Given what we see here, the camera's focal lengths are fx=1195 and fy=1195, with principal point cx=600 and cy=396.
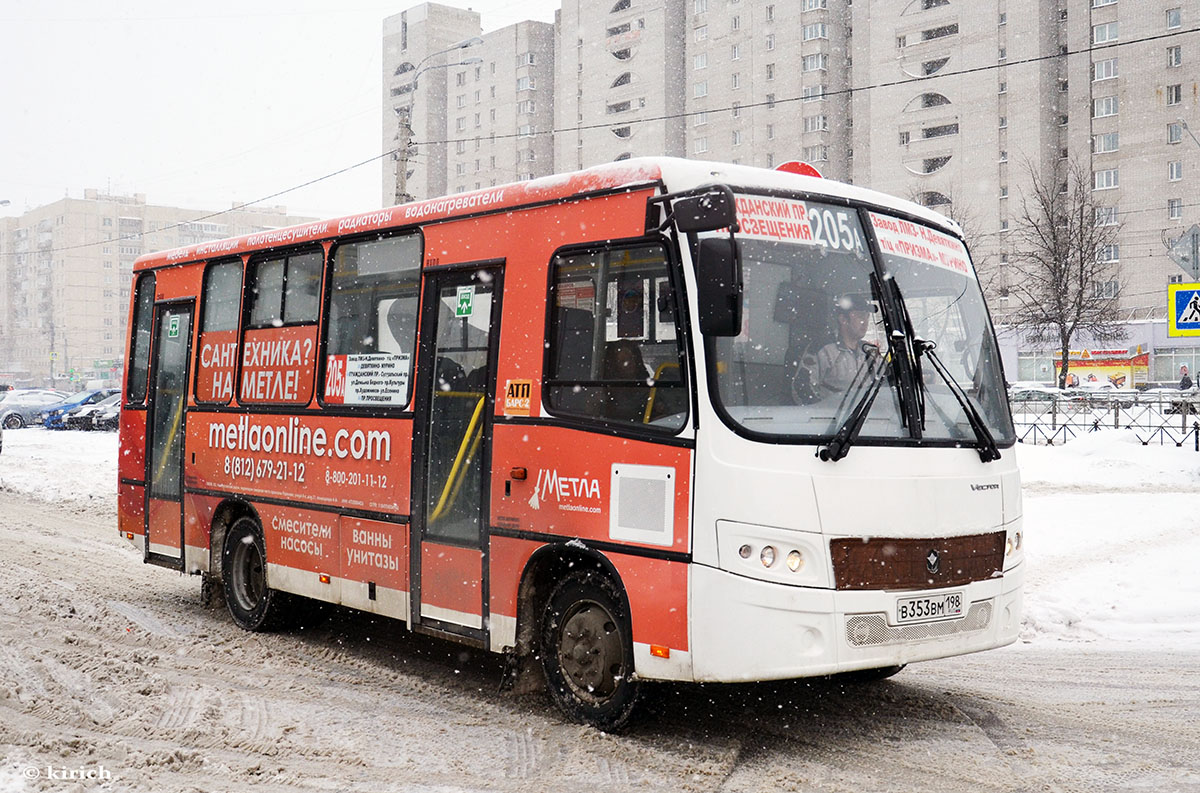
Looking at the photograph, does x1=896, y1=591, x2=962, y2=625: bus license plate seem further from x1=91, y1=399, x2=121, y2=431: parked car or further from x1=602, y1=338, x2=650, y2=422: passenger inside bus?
x1=91, y1=399, x2=121, y2=431: parked car

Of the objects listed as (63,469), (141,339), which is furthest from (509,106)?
(141,339)

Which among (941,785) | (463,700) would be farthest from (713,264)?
(463,700)

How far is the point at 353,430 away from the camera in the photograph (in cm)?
820

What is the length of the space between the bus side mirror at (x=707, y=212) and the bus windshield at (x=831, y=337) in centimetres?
30

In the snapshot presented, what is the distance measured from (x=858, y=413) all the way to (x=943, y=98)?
71.7 m

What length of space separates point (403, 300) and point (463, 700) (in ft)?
8.61

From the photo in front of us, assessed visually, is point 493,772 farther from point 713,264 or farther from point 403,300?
point 403,300

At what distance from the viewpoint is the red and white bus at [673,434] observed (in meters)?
5.62

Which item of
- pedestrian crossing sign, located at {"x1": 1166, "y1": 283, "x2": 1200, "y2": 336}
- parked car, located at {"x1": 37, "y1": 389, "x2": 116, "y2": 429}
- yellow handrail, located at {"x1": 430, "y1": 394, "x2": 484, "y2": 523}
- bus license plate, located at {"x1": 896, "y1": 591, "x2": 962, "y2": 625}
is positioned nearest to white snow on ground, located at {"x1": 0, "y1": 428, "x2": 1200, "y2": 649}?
pedestrian crossing sign, located at {"x1": 1166, "y1": 283, "x2": 1200, "y2": 336}

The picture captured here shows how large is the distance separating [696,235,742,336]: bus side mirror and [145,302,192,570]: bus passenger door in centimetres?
622

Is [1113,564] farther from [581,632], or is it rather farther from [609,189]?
[609,189]

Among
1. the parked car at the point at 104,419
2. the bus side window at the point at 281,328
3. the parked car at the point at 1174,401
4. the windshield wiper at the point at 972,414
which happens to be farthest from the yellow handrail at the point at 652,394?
the parked car at the point at 104,419

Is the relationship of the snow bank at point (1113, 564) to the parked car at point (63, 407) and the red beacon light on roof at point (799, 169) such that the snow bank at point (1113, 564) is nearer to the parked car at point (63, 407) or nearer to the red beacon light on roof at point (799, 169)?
the red beacon light on roof at point (799, 169)

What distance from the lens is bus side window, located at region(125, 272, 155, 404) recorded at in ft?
36.5
